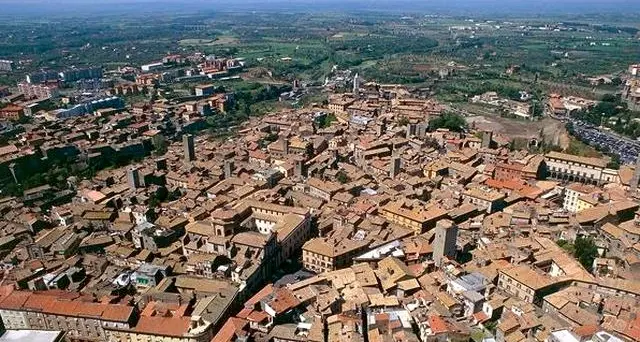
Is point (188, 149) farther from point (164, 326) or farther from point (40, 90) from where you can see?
point (40, 90)

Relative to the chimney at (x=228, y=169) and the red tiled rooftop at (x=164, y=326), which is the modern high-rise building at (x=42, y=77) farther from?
the red tiled rooftop at (x=164, y=326)

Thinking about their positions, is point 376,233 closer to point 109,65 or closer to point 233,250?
point 233,250

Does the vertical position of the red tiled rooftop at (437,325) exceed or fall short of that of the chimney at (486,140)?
it falls short

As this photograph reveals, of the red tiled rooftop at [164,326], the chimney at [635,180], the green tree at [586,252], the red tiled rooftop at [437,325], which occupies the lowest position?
the red tiled rooftop at [164,326]

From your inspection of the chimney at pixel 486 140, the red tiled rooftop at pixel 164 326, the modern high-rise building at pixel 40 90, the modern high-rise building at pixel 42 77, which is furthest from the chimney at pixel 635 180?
the modern high-rise building at pixel 42 77

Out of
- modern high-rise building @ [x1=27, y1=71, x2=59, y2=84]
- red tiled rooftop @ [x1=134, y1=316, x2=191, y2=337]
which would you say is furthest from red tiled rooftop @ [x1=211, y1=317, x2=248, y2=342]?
modern high-rise building @ [x1=27, y1=71, x2=59, y2=84]

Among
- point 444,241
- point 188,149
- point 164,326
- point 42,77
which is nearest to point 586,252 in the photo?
point 444,241

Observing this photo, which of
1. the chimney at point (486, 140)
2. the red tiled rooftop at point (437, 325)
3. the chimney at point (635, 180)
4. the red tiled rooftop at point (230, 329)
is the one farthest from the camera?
the chimney at point (486, 140)

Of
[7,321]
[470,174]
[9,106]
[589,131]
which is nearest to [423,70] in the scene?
[589,131]

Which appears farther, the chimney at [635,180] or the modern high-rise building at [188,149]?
the modern high-rise building at [188,149]
